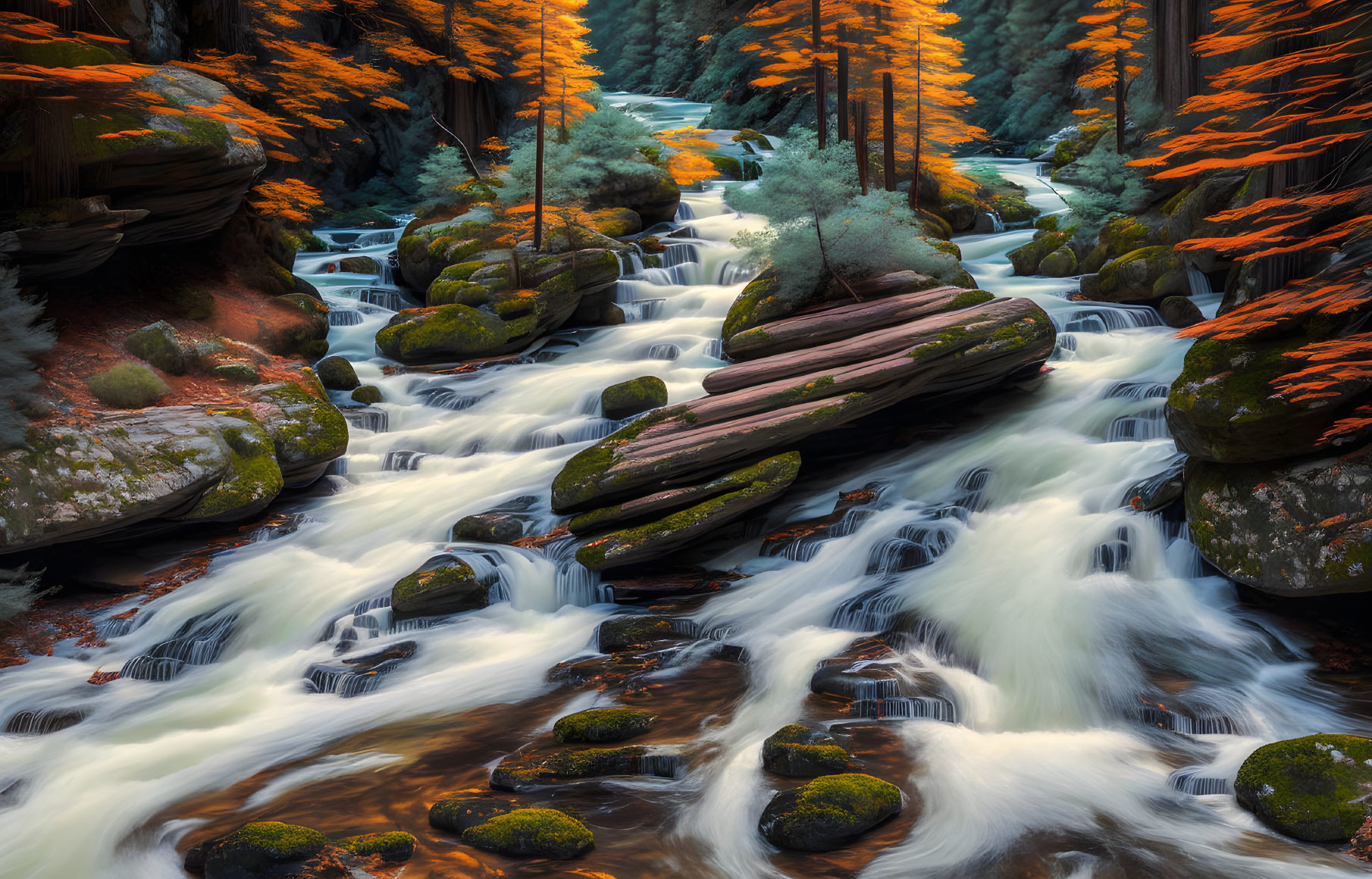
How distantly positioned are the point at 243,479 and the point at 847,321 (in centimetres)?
813

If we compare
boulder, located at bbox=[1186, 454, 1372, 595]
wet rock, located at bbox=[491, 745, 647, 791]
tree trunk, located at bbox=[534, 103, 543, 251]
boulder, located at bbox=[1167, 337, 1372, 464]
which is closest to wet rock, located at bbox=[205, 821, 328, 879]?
wet rock, located at bbox=[491, 745, 647, 791]

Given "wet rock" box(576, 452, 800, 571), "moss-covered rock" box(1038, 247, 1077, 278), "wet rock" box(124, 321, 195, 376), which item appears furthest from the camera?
"moss-covered rock" box(1038, 247, 1077, 278)

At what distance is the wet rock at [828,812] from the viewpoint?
4.70 metres

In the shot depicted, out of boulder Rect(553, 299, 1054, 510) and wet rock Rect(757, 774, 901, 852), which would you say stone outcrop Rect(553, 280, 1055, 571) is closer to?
boulder Rect(553, 299, 1054, 510)

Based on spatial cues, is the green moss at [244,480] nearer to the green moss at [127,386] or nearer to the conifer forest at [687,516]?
the conifer forest at [687,516]

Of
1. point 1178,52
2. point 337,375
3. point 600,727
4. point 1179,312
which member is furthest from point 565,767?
point 1178,52

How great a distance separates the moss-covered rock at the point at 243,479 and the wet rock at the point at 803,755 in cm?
767

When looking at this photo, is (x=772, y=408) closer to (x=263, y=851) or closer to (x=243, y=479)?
(x=243, y=479)

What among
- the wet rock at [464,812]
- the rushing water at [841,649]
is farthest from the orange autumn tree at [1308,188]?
the wet rock at [464,812]

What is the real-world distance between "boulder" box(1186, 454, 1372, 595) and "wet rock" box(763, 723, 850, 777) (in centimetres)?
373

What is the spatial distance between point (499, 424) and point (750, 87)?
3171 cm

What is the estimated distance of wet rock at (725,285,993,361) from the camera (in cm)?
1112

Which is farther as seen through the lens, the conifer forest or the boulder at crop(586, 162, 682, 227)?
the boulder at crop(586, 162, 682, 227)

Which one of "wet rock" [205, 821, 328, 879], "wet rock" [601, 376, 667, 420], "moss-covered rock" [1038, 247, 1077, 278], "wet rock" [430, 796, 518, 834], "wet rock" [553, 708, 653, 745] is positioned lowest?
"wet rock" [553, 708, 653, 745]
